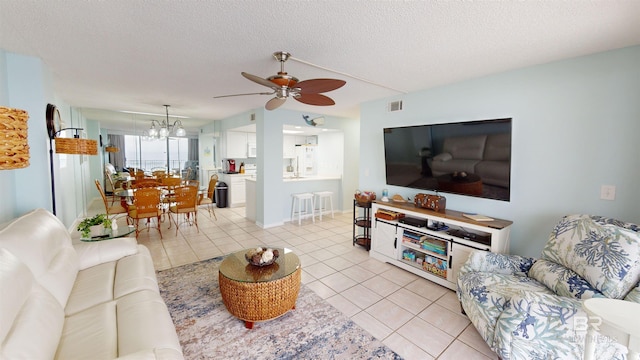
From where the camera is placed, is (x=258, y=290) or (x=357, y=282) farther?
(x=357, y=282)

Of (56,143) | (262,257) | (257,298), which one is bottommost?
(257,298)

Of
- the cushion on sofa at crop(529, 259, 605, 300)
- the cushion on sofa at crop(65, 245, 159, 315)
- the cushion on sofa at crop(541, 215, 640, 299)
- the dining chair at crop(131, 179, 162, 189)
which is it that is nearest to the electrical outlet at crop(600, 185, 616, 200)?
the cushion on sofa at crop(541, 215, 640, 299)

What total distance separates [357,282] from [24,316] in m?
2.59

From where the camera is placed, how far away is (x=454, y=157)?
295 cm

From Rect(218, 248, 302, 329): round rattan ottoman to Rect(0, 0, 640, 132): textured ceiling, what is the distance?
6.30 ft

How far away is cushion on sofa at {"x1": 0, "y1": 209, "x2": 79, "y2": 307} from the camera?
1.56 m

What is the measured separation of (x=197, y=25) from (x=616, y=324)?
9.21 ft

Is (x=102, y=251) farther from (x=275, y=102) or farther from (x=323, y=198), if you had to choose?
(x=323, y=198)

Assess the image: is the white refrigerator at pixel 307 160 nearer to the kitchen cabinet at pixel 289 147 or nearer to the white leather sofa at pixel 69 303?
the kitchen cabinet at pixel 289 147

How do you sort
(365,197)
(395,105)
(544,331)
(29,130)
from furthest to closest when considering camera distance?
1. (365,197)
2. (395,105)
3. (29,130)
4. (544,331)

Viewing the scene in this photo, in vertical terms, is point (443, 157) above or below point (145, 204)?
above

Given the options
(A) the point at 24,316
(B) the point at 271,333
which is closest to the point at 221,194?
(B) the point at 271,333

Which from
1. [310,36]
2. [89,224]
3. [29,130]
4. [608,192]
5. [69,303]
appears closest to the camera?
[69,303]

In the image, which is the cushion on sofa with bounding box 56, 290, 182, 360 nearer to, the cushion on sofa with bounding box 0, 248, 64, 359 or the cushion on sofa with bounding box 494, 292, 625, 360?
the cushion on sofa with bounding box 0, 248, 64, 359
